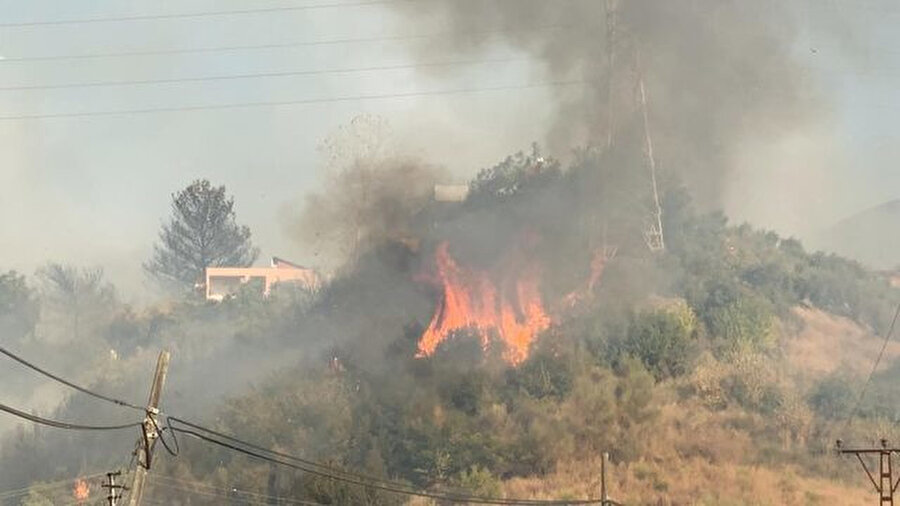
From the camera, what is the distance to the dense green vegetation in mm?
55750

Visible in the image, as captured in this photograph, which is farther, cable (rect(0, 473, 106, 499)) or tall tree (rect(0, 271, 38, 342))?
tall tree (rect(0, 271, 38, 342))

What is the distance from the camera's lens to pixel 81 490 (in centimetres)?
5781

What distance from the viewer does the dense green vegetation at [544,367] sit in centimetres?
5575

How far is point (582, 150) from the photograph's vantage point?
6931 cm

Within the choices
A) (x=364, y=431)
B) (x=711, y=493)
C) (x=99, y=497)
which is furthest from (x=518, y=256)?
(x=99, y=497)

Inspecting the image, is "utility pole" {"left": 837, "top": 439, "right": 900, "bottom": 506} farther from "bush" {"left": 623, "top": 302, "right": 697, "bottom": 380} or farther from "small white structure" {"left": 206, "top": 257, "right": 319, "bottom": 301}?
"small white structure" {"left": 206, "top": 257, "right": 319, "bottom": 301}

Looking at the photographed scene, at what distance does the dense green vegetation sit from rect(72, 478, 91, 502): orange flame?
8.01ft

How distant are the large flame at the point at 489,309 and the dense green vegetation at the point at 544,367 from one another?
920 mm

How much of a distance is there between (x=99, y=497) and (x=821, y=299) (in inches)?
1870

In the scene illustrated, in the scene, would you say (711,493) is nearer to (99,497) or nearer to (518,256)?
(518,256)

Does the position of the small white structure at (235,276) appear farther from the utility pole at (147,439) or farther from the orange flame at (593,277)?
the utility pole at (147,439)

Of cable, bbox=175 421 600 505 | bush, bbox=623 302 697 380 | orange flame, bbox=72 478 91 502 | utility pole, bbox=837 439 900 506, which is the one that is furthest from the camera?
bush, bbox=623 302 697 380

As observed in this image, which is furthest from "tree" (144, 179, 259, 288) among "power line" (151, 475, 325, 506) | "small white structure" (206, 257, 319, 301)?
"power line" (151, 475, 325, 506)

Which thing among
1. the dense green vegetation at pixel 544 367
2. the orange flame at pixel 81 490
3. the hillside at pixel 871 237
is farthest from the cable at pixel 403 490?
the hillside at pixel 871 237
